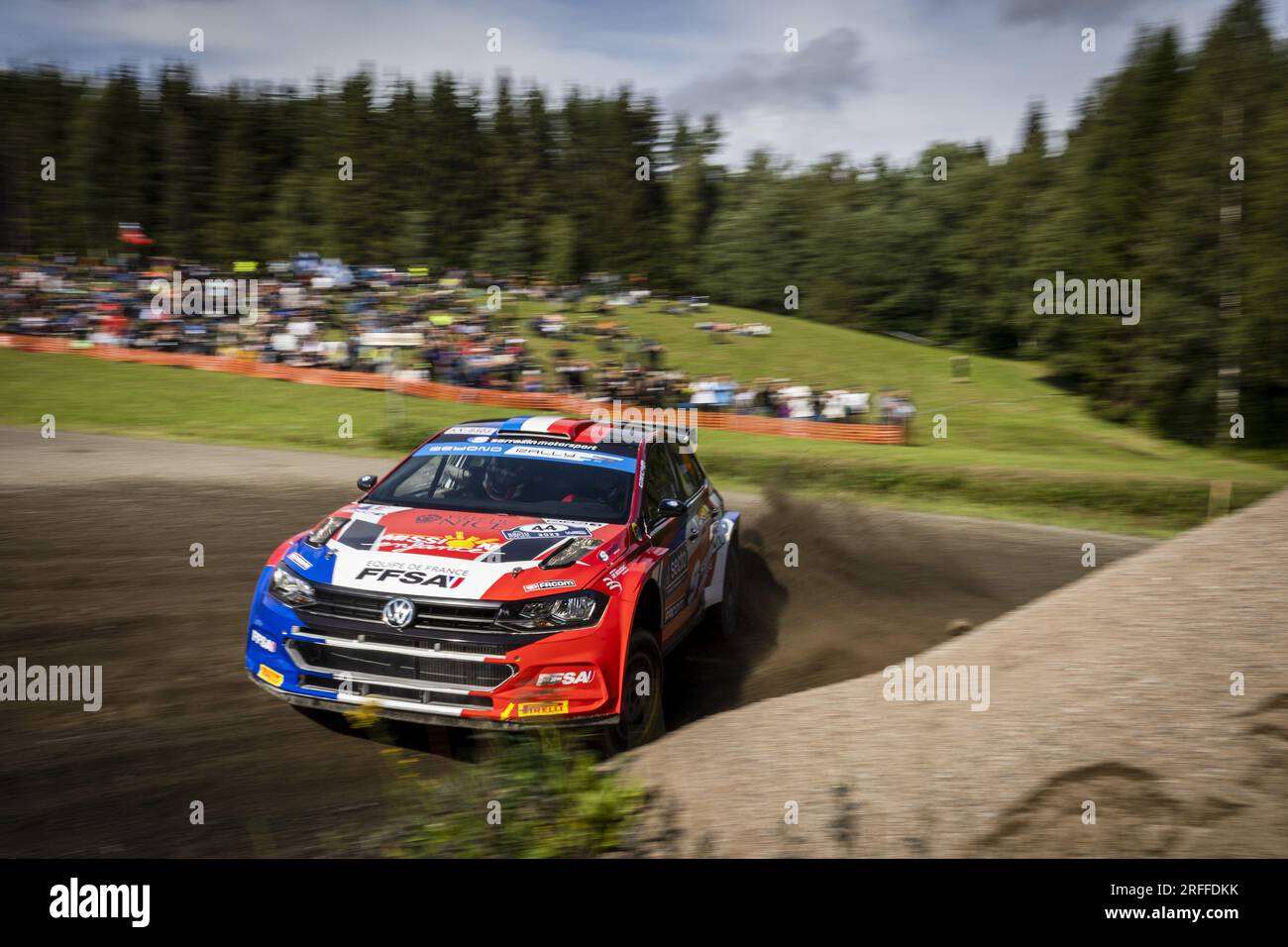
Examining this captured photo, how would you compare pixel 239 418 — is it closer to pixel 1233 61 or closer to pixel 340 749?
pixel 340 749

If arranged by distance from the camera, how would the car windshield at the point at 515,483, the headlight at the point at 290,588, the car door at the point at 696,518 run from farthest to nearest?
the car door at the point at 696,518 → the car windshield at the point at 515,483 → the headlight at the point at 290,588

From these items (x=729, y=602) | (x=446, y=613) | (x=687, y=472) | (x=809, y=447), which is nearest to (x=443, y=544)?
(x=446, y=613)

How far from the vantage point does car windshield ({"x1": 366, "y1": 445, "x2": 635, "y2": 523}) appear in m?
6.39

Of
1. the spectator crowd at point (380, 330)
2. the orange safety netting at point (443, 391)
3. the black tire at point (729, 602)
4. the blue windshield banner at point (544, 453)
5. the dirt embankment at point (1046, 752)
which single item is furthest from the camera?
the spectator crowd at point (380, 330)

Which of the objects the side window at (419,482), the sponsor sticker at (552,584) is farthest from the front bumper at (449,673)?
the side window at (419,482)

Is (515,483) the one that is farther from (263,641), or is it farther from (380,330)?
(380,330)

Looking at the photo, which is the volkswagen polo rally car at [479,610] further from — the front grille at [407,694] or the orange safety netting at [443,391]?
the orange safety netting at [443,391]

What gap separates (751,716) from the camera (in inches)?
219

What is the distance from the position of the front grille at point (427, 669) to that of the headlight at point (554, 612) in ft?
0.75

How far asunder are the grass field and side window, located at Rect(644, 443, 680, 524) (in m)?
11.1

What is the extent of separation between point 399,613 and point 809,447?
1939 cm

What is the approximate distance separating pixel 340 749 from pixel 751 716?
6.95 feet

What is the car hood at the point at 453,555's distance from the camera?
17.1 feet
